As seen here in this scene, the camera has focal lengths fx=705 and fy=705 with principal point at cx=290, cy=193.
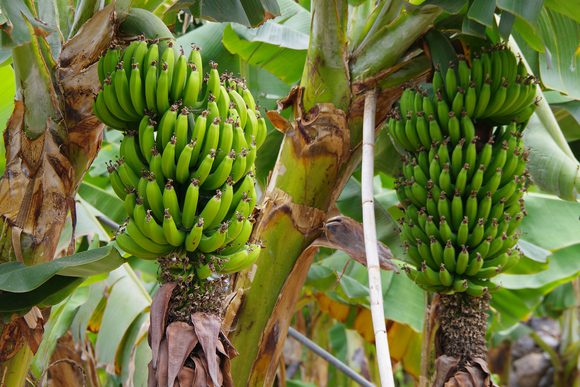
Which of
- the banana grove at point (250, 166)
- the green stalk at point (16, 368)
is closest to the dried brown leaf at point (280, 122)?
the banana grove at point (250, 166)

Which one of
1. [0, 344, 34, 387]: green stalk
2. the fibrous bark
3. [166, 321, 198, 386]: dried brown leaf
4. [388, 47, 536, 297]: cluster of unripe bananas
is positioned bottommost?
[0, 344, 34, 387]: green stalk

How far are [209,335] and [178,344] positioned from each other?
0.21ft

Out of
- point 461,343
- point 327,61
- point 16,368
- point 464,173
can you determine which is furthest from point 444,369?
point 16,368

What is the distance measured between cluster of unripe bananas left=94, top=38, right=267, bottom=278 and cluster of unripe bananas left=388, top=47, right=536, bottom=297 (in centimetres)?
55

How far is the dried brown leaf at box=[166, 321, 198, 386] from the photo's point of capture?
4.59 ft

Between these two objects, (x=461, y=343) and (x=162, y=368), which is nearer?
(x=162, y=368)

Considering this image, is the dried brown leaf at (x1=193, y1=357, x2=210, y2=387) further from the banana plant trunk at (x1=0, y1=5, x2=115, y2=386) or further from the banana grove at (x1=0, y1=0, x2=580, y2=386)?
the banana plant trunk at (x1=0, y1=5, x2=115, y2=386)

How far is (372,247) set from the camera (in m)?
1.71

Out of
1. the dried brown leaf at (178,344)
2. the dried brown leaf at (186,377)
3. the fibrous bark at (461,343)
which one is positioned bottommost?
the fibrous bark at (461,343)

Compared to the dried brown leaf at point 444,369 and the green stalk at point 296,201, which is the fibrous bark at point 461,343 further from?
the green stalk at point 296,201

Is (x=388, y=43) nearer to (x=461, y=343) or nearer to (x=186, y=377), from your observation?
(x=461, y=343)

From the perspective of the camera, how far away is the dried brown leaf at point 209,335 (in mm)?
1422

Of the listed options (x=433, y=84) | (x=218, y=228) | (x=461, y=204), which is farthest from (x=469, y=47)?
(x=218, y=228)

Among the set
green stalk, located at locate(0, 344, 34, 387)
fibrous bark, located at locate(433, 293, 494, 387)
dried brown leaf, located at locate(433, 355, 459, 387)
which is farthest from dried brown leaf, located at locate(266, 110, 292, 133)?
green stalk, located at locate(0, 344, 34, 387)
